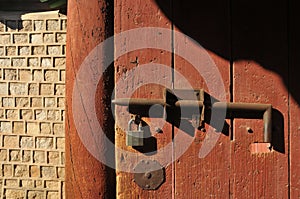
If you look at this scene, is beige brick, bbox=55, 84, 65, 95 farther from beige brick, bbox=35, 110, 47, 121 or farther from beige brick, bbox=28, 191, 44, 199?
beige brick, bbox=28, 191, 44, 199

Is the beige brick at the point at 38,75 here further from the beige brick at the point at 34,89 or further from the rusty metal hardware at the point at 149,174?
the rusty metal hardware at the point at 149,174

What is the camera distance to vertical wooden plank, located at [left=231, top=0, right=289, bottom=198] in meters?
1.46

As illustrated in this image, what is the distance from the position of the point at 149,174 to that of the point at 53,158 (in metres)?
1.35

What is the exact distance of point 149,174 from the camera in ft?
5.00

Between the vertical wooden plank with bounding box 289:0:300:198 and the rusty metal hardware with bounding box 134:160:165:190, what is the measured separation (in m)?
0.41

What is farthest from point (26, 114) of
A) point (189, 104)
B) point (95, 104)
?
point (189, 104)

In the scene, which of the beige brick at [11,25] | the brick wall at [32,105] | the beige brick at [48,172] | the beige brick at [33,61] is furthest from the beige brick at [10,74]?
the beige brick at [48,172]

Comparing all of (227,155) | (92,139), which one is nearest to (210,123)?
(227,155)

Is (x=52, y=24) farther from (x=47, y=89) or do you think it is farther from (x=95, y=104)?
(x=95, y=104)

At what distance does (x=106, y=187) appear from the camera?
150 cm

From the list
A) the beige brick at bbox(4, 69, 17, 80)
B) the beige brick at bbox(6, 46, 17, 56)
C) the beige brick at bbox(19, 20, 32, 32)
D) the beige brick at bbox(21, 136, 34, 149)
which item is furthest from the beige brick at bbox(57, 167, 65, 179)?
the beige brick at bbox(19, 20, 32, 32)

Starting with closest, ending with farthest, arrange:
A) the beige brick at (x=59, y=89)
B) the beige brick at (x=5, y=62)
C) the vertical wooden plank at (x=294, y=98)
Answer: the vertical wooden plank at (x=294, y=98)
the beige brick at (x=59, y=89)
the beige brick at (x=5, y=62)

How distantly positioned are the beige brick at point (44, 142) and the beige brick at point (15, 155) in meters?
0.14

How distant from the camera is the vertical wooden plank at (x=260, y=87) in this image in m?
1.46
